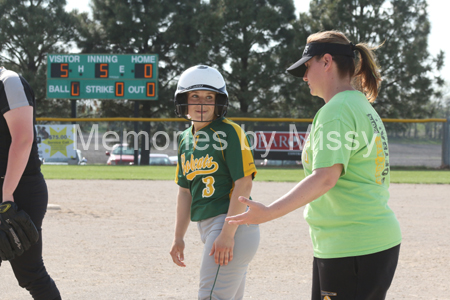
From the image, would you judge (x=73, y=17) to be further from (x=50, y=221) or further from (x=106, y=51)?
(x=50, y=221)

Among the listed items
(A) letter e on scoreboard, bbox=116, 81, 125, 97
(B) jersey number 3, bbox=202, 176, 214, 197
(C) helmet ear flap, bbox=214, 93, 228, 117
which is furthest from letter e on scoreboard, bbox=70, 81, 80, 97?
(B) jersey number 3, bbox=202, 176, 214, 197

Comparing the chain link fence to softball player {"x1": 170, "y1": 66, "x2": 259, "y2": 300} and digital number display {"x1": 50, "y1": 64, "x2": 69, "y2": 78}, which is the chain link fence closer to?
digital number display {"x1": 50, "y1": 64, "x2": 69, "y2": 78}

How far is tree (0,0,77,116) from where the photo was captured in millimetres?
32562

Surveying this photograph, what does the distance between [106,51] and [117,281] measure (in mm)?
31520

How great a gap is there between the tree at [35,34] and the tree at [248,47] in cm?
1055

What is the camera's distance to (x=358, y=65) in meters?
2.23

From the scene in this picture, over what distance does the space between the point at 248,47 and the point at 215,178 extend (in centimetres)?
2882

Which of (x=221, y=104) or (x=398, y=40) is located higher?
(x=398, y=40)

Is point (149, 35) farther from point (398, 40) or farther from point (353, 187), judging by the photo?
point (353, 187)

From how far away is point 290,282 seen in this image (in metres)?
4.26

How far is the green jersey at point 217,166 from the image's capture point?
8.45ft

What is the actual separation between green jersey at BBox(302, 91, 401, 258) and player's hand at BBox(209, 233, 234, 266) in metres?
0.57

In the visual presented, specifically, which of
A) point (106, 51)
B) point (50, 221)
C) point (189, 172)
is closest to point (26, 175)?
point (189, 172)
